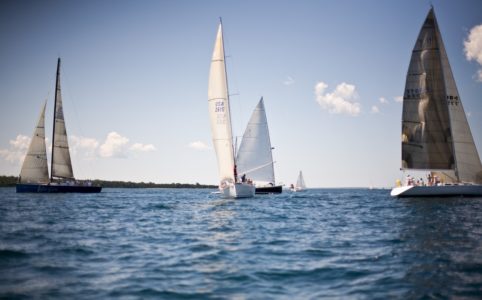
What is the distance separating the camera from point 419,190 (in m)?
39.2

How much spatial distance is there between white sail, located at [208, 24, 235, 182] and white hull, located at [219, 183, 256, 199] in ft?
2.83

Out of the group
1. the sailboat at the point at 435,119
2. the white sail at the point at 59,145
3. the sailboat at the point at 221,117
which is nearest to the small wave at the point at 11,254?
the sailboat at the point at 221,117

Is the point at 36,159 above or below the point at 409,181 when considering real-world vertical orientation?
above

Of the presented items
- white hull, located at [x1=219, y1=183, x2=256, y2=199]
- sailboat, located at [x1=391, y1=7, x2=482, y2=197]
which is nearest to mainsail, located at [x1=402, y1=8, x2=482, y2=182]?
sailboat, located at [x1=391, y1=7, x2=482, y2=197]

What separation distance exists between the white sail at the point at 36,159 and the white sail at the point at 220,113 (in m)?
28.6

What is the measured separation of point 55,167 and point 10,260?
5201cm

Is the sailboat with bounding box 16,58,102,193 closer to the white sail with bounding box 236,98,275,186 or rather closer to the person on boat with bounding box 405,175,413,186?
the white sail with bounding box 236,98,275,186

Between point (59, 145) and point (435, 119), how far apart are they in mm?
51610

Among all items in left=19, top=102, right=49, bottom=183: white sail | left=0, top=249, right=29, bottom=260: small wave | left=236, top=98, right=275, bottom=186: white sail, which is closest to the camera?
left=0, top=249, right=29, bottom=260: small wave

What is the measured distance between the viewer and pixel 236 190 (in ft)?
139

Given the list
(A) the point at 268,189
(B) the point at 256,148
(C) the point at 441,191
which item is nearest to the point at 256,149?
(B) the point at 256,148

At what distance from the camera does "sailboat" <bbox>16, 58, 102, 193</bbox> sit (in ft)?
180

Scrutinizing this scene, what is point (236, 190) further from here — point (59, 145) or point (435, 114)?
point (59, 145)

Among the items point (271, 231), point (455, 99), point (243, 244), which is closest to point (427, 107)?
point (455, 99)
